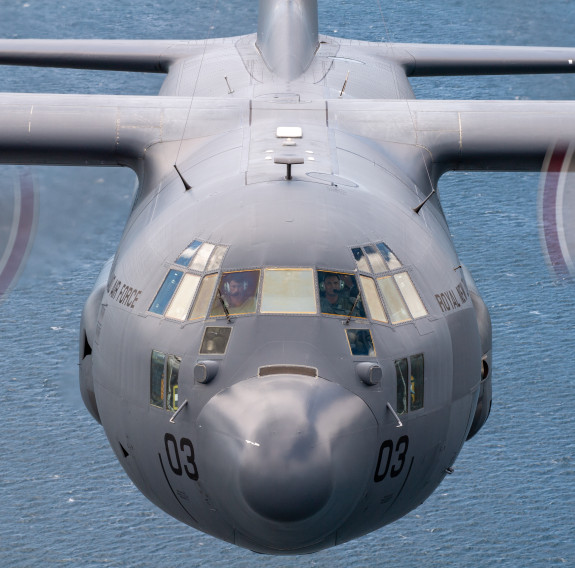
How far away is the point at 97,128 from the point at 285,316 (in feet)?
27.7

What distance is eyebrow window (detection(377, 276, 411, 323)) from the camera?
16031mm

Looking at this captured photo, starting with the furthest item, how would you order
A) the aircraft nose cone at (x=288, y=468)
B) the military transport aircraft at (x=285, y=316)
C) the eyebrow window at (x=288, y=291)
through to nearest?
the eyebrow window at (x=288, y=291) → the military transport aircraft at (x=285, y=316) → the aircraft nose cone at (x=288, y=468)

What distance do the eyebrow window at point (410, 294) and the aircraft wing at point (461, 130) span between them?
17.7 feet

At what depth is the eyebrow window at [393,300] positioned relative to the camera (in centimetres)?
1603

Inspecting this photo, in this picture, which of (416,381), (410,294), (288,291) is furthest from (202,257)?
(416,381)

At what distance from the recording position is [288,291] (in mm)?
15672

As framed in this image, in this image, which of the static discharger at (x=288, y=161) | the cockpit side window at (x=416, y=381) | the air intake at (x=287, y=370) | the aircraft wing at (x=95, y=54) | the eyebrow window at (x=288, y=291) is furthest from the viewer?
the aircraft wing at (x=95, y=54)

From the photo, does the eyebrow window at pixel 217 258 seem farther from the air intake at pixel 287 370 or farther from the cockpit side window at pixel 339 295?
the air intake at pixel 287 370

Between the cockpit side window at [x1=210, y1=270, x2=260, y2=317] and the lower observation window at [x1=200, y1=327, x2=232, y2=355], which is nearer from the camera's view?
the lower observation window at [x1=200, y1=327, x2=232, y2=355]

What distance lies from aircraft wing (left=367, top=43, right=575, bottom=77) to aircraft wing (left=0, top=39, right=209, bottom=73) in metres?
4.79

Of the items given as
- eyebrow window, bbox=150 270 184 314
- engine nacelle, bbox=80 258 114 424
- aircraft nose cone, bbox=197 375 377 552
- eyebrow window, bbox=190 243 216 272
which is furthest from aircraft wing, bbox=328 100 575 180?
aircraft nose cone, bbox=197 375 377 552

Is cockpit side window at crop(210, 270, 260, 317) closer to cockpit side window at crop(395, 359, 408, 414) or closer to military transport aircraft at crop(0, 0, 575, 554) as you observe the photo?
military transport aircraft at crop(0, 0, 575, 554)

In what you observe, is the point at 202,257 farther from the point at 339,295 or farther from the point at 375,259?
the point at 375,259

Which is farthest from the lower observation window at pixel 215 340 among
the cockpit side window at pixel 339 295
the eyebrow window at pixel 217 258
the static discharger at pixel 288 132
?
the static discharger at pixel 288 132
